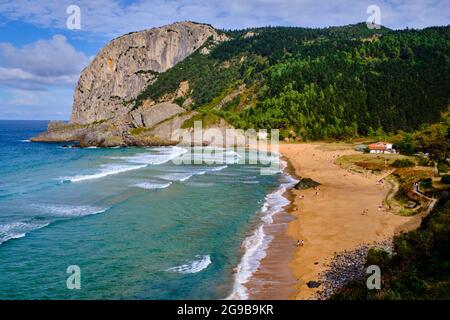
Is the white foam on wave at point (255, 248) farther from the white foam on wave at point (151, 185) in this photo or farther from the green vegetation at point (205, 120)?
the green vegetation at point (205, 120)

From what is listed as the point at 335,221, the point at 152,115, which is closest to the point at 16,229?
the point at 335,221

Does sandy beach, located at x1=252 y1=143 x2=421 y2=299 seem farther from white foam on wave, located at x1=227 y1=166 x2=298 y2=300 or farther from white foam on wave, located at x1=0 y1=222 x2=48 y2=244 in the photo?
white foam on wave, located at x1=0 y1=222 x2=48 y2=244

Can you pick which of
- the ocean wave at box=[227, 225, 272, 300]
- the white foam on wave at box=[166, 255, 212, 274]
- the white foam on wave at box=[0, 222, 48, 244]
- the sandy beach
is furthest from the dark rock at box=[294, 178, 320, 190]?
the white foam on wave at box=[0, 222, 48, 244]

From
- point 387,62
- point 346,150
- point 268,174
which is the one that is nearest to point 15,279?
point 268,174

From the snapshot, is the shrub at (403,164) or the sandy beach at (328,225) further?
the shrub at (403,164)

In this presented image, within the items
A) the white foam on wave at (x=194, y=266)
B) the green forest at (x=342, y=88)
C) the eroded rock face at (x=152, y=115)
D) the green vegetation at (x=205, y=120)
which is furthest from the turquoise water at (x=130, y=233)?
the eroded rock face at (x=152, y=115)

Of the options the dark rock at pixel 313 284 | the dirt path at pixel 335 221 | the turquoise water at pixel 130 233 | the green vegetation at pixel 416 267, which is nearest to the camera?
the green vegetation at pixel 416 267
